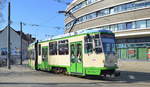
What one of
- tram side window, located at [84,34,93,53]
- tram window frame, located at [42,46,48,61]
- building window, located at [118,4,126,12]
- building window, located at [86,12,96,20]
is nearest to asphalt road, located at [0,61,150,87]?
tram side window, located at [84,34,93,53]

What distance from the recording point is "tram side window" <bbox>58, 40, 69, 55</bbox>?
20.3 metres

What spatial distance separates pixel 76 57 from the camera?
18969 mm

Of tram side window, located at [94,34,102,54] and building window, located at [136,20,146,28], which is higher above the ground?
building window, located at [136,20,146,28]

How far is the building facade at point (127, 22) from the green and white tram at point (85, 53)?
21036 mm

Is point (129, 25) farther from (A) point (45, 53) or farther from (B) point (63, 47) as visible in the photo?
(B) point (63, 47)

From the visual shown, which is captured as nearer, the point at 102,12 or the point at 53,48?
the point at 53,48

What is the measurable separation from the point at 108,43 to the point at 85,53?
1.72 meters

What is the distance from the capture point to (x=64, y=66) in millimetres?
20469

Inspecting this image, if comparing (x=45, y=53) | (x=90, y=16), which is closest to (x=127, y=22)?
(x=90, y=16)

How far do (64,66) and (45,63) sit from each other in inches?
168

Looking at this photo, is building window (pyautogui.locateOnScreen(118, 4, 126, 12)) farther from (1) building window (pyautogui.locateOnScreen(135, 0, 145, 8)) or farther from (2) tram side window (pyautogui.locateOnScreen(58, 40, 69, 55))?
(2) tram side window (pyautogui.locateOnScreen(58, 40, 69, 55))

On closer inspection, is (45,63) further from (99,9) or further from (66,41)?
(99,9)

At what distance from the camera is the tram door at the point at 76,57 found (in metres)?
18.5

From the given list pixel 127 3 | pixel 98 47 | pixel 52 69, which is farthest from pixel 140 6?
pixel 98 47
